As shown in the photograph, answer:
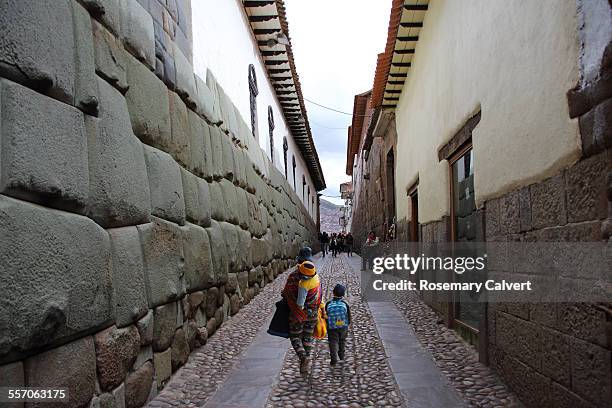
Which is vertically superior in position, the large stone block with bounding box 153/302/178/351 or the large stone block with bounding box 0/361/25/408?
the large stone block with bounding box 0/361/25/408

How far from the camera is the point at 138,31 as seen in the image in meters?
3.78

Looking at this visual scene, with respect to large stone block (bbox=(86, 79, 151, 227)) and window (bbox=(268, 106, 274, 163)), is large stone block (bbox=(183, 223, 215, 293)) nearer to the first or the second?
large stone block (bbox=(86, 79, 151, 227))

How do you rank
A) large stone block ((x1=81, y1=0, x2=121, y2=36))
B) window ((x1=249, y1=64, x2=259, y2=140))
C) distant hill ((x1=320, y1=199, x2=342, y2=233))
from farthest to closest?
distant hill ((x1=320, y1=199, x2=342, y2=233)), window ((x1=249, y1=64, x2=259, y2=140)), large stone block ((x1=81, y1=0, x2=121, y2=36))

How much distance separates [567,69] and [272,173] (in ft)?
30.4

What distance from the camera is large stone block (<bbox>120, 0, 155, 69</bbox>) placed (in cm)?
355

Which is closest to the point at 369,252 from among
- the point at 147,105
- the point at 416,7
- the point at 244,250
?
the point at 244,250

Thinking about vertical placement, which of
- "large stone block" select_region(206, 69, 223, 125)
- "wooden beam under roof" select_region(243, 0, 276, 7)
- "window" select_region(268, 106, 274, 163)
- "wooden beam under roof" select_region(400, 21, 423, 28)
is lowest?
"large stone block" select_region(206, 69, 223, 125)

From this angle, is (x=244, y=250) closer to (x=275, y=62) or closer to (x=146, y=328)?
(x=146, y=328)

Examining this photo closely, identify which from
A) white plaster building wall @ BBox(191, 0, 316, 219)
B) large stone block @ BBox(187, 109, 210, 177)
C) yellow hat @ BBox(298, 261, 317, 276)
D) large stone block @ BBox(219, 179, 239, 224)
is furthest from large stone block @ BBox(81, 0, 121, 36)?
large stone block @ BBox(219, 179, 239, 224)

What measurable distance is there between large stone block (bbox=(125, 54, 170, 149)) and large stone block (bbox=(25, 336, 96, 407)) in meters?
1.67

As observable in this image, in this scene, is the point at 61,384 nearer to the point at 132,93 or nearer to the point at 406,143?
the point at 132,93

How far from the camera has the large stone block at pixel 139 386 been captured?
10.2 ft

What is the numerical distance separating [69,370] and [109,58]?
194 centimetres

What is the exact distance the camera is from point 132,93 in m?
3.55
